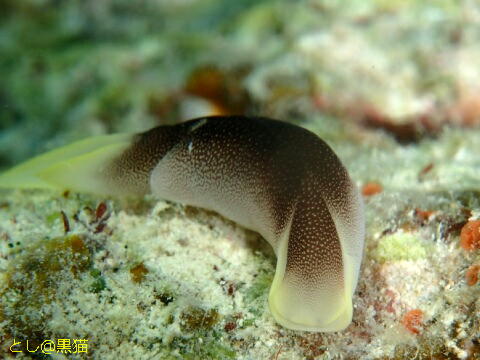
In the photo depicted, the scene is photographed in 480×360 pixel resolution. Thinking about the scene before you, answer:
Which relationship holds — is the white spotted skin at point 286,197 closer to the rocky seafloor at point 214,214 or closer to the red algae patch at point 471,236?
the rocky seafloor at point 214,214

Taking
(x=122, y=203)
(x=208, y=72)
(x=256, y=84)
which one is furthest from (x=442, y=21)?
(x=122, y=203)

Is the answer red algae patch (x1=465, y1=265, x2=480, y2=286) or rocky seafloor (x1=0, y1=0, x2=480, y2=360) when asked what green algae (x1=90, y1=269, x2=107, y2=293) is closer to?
rocky seafloor (x1=0, y1=0, x2=480, y2=360)

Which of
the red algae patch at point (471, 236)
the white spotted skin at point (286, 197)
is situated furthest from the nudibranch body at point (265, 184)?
the red algae patch at point (471, 236)

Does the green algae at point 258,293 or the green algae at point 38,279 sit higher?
the green algae at point 38,279

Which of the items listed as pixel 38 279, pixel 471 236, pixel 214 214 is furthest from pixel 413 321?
pixel 38 279

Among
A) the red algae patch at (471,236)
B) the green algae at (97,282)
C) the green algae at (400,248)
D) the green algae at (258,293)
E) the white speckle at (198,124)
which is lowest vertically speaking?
the green algae at (258,293)
